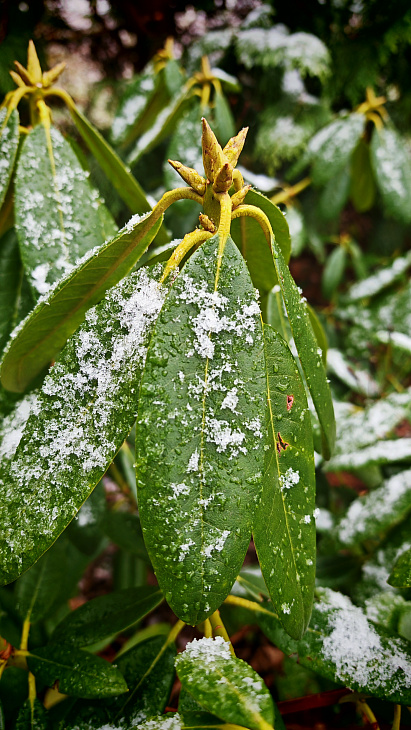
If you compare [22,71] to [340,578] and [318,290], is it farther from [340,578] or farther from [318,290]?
[318,290]

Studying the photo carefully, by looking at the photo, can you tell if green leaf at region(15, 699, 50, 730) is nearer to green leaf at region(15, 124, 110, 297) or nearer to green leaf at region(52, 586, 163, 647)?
green leaf at region(52, 586, 163, 647)

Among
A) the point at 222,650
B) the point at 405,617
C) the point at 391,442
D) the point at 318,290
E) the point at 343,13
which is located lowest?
the point at 405,617

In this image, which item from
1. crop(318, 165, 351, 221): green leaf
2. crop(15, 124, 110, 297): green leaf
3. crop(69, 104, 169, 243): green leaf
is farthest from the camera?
crop(318, 165, 351, 221): green leaf

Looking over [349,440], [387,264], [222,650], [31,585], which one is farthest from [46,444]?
[387,264]

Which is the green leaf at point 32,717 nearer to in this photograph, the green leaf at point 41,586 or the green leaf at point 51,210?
the green leaf at point 41,586

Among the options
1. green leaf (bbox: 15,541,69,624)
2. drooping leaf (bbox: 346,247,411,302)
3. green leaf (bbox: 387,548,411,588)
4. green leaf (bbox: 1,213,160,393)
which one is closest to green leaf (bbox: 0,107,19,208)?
green leaf (bbox: 1,213,160,393)

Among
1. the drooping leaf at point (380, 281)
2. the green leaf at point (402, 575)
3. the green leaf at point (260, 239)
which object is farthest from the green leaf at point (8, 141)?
the drooping leaf at point (380, 281)

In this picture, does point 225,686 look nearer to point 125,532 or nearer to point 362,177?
point 125,532
